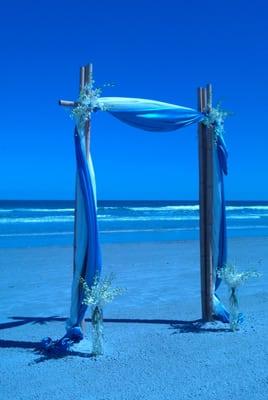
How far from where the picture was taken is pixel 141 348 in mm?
5078

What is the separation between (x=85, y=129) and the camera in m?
5.12

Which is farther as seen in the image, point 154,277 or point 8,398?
point 154,277

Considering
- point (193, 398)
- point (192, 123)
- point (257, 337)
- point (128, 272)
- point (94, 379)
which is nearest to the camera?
point (193, 398)

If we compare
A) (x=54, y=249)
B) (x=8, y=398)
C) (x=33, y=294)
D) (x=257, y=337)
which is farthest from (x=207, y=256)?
(x=54, y=249)

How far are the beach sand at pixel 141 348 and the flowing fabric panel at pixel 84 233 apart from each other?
1.88 feet

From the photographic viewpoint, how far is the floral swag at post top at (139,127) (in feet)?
16.5

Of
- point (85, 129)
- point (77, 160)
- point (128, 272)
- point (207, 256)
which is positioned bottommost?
point (128, 272)

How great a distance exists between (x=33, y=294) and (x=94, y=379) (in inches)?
165

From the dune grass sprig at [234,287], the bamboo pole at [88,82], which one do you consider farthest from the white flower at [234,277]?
the bamboo pole at [88,82]

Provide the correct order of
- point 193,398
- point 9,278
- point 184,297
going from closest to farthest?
point 193,398 → point 184,297 → point 9,278

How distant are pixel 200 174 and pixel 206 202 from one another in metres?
0.38

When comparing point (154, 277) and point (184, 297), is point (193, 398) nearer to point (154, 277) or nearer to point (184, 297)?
point (184, 297)

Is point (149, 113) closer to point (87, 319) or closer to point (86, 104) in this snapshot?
point (86, 104)

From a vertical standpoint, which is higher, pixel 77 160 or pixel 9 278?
pixel 77 160
